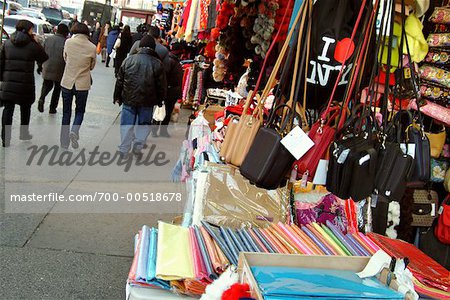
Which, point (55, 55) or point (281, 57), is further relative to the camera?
point (55, 55)

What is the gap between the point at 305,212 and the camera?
11.8 ft

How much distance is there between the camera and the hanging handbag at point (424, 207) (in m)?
4.29

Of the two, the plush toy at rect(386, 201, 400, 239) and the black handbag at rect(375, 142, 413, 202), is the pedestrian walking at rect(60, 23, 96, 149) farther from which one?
the black handbag at rect(375, 142, 413, 202)

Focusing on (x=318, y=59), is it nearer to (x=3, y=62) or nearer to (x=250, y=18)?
(x=250, y=18)

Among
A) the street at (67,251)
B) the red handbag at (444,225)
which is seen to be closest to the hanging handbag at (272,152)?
the street at (67,251)

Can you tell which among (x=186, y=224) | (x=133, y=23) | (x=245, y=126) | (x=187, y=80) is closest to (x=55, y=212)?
(x=186, y=224)

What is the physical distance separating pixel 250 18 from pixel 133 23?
25.7 meters

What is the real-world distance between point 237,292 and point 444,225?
9.25 feet

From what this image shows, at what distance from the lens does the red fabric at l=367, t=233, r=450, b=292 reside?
2633 mm

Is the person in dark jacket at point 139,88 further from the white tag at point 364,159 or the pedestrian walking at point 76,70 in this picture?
the white tag at point 364,159

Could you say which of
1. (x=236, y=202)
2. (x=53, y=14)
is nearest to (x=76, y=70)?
(x=236, y=202)

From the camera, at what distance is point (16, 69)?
23.0 feet

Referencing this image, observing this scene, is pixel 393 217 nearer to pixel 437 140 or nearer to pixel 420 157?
pixel 437 140

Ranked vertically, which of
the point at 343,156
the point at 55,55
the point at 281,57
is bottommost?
the point at 55,55
